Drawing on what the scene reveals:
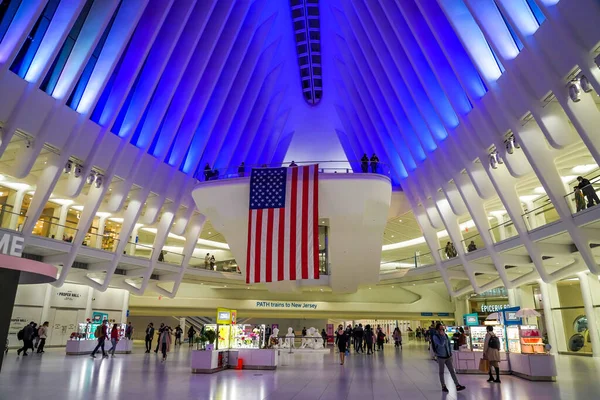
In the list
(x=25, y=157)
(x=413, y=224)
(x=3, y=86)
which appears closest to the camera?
(x=3, y=86)

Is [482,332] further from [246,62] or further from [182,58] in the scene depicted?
[246,62]

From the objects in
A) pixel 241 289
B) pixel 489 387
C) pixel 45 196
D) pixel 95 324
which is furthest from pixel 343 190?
pixel 241 289

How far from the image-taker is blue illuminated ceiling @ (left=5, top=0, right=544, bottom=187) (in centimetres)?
1430

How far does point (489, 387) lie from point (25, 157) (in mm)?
15934

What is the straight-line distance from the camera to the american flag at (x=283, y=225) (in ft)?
50.0

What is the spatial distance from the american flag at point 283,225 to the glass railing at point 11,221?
9268 mm

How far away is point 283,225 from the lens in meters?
16.0

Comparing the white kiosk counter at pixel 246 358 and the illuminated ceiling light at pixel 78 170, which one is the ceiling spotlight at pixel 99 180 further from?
the white kiosk counter at pixel 246 358

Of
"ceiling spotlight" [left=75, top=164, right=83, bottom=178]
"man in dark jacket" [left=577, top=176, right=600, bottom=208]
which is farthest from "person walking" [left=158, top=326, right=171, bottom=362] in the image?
"man in dark jacket" [left=577, top=176, right=600, bottom=208]

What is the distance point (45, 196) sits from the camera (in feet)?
51.6

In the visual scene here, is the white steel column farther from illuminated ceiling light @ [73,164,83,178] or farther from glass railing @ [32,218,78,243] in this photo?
glass railing @ [32,218,78,243]

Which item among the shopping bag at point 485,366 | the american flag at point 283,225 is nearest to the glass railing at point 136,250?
the american flag at point 283,225

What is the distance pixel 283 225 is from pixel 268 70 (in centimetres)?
1416

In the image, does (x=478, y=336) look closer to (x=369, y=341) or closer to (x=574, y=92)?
(x=574, y=92)
